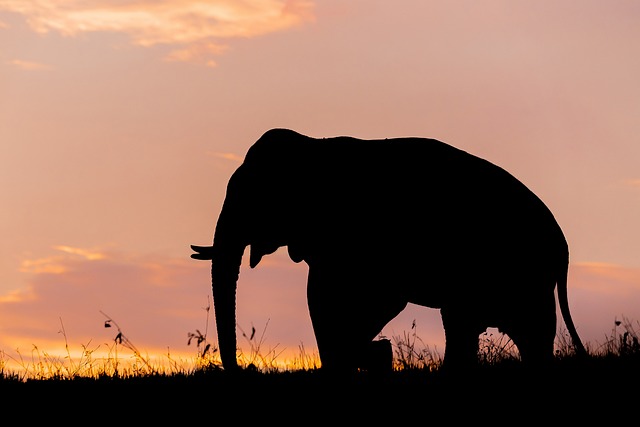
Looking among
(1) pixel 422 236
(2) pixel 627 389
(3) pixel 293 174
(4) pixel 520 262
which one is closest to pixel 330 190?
(3) pixel 293 174

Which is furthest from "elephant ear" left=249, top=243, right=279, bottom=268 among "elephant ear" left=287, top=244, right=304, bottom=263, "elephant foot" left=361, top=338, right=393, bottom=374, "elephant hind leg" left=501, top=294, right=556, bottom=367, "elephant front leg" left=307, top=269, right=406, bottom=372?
"elephant hind leg" left=501, top=294, right=556, bottom=367

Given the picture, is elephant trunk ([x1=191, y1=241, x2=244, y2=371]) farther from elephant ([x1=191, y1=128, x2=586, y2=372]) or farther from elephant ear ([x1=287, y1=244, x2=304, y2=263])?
elephant ear ([x1=287, y1=244, x2=304, y2=263])

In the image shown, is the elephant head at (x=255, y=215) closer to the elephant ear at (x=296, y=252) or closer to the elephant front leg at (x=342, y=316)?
the elephant ear at (x=296, y=252)

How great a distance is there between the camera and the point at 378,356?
1190 cm

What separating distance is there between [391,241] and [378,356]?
140cm

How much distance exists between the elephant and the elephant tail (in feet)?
0.05

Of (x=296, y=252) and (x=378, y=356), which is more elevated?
(x=296, y=252)

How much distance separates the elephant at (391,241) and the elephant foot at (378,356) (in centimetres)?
3

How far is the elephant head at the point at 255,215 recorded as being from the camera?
12125 millimetres

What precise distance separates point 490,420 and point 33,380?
544 centimetres

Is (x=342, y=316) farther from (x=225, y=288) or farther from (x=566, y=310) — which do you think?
(x=566, y=310)

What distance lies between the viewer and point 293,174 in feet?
39.7

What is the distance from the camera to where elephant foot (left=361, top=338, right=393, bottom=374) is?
11.8 metres

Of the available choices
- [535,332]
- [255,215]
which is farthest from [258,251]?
[535,332]
